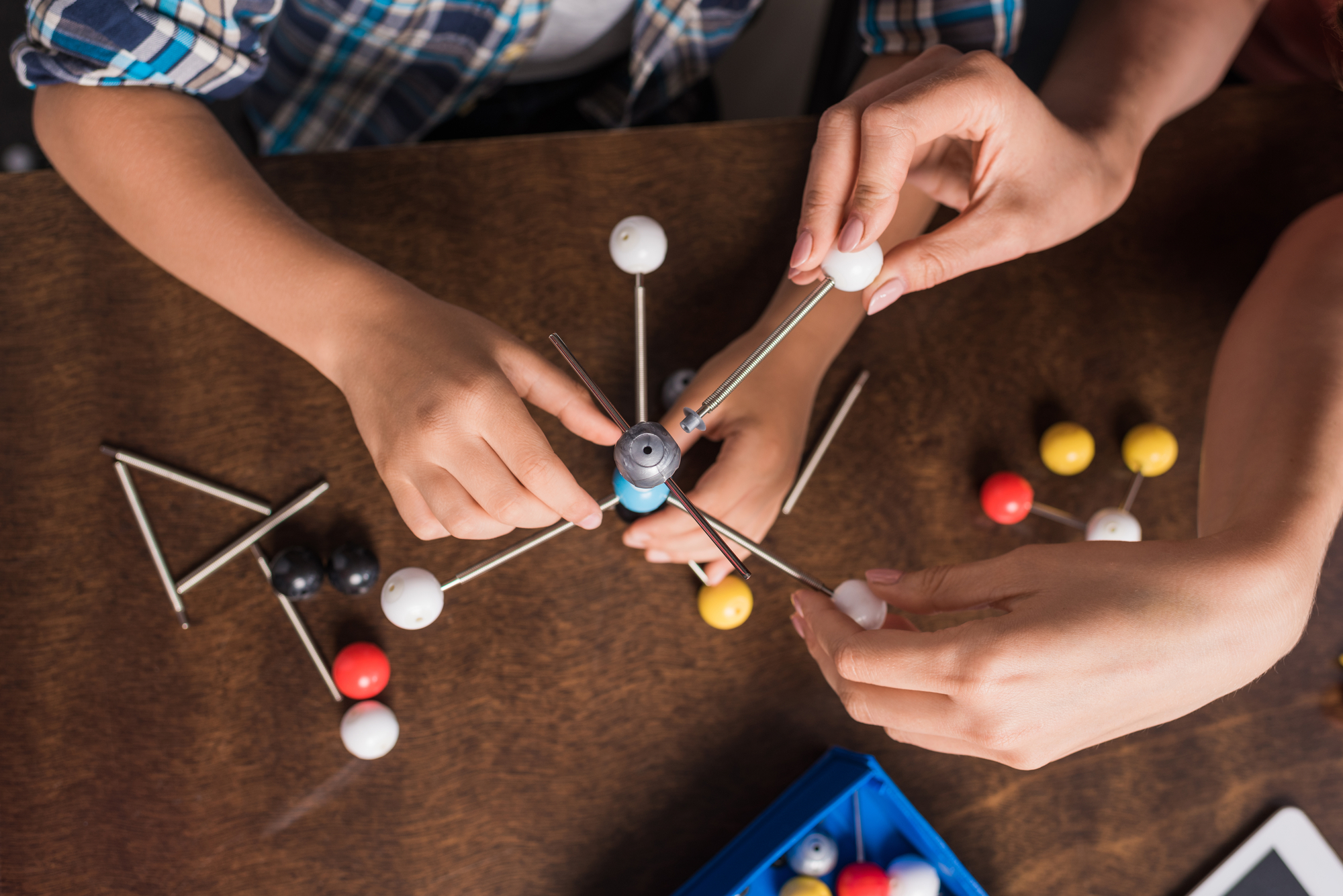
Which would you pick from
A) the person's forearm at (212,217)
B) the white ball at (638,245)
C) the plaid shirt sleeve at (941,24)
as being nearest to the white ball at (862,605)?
the white ball at (638,245)

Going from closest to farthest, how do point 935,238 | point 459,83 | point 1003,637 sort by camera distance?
point 1003,637 → point 935,238 → point 459,83

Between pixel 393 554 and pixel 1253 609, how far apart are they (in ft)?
2.36

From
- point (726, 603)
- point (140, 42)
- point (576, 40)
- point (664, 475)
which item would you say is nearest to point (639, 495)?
point (664, 475)

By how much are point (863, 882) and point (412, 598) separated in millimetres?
488

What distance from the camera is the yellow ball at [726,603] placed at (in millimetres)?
739

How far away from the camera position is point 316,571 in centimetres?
72

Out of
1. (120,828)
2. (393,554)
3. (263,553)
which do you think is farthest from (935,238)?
(120,828)

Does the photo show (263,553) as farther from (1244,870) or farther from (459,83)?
(1244,870)

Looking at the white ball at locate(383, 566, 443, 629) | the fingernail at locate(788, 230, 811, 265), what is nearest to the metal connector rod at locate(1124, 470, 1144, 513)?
the fingernail at locate(788, 230, 811, 265)

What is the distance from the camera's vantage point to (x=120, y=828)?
2.29 ft

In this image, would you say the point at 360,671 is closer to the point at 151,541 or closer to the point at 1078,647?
the point at 151,541

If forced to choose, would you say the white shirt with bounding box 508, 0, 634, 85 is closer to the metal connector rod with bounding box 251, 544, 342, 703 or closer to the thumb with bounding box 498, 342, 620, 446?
the thumb with bounding box 498, 342, 620, 446

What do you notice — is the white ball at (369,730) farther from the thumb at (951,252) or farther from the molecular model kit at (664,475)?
the thumb at (951,252)

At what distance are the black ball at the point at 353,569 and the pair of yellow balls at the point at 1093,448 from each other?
2.23ft
